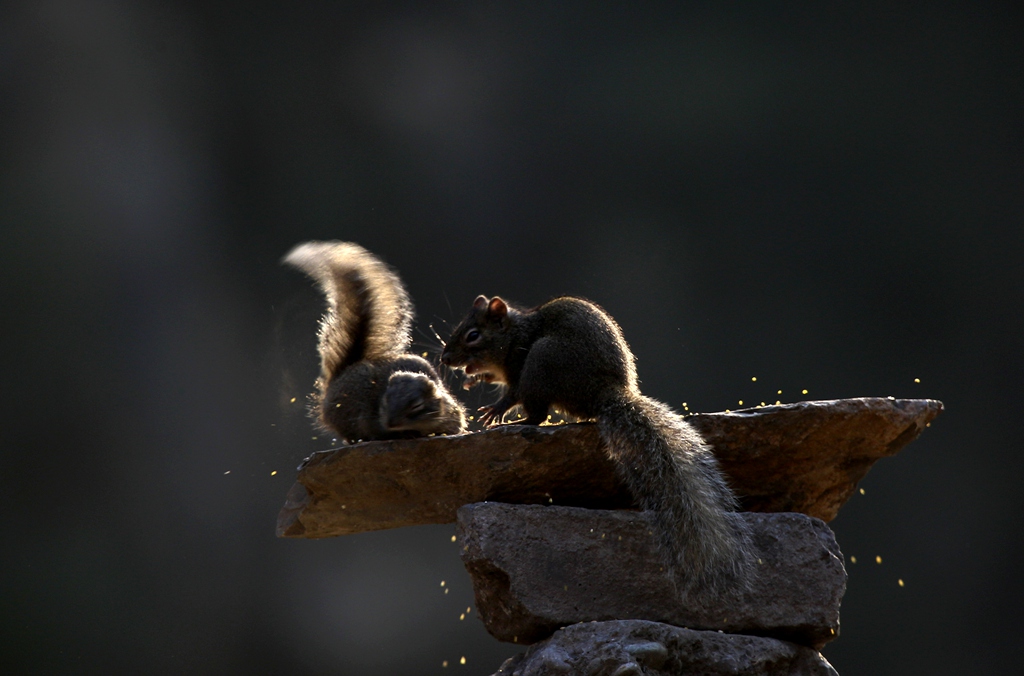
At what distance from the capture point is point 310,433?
22.5 ft

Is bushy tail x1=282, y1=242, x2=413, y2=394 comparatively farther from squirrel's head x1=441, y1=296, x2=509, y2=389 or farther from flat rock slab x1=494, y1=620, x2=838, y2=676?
flat rock slab x1=494, y1=620, x2=838, y2=676

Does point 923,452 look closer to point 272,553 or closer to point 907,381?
point 907,381

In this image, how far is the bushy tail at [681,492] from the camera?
303 cm

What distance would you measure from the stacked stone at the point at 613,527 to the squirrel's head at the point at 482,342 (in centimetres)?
50

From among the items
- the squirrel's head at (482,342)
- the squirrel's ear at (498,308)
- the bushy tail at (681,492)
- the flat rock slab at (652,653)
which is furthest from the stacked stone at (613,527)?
the squirrel's ear at (498,308)

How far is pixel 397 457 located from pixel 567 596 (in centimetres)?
86

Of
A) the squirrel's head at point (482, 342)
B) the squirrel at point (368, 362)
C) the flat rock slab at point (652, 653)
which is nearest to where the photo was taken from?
the flat rock slab at point (652, 653)

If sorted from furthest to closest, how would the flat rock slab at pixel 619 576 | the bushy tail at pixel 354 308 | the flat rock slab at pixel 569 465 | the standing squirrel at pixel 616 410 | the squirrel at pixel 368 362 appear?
1. the bushy tail at pixel 354 308
2. the squirrel at pixel 368 362
3. the flat rock slab at pixel 569 465
4. the flat rock slab at pixel 619 576
5. the standing squirrel at pixel 616 410

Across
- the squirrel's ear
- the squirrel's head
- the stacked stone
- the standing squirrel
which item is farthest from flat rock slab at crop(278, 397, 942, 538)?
the squirrel's ear

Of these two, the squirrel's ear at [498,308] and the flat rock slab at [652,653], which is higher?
the squirrel's ear at [498,308]

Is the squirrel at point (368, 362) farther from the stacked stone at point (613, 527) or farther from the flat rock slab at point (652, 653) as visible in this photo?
the flat rock slab at point (652, 653)

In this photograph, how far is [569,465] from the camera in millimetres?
3479

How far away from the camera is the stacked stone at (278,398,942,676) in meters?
3.09

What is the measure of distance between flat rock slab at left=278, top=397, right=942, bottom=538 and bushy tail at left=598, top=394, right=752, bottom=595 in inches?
7.4
